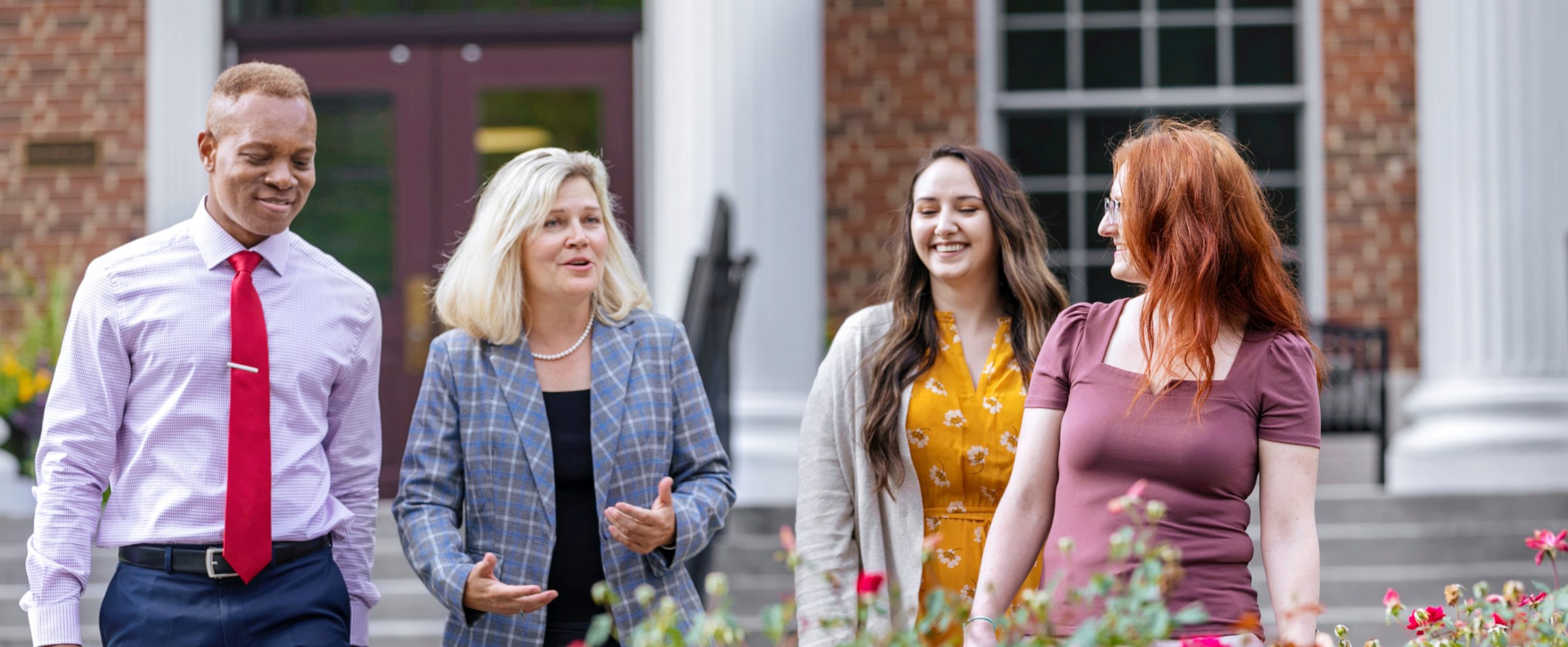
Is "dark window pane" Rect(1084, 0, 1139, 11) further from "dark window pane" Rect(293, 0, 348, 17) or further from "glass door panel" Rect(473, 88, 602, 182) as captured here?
"dark window pane" Rect(293, 0, 348, 17)

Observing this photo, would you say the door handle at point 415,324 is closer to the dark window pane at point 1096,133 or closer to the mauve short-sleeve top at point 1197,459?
the dark window pane at point 1096,133

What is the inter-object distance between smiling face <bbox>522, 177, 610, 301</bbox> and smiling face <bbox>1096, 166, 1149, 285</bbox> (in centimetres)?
95

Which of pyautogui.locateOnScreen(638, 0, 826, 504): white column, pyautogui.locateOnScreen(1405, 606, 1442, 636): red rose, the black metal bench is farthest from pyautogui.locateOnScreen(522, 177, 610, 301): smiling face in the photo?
pyautogui.locateOnScreen(638, 0, 826, 504): white column

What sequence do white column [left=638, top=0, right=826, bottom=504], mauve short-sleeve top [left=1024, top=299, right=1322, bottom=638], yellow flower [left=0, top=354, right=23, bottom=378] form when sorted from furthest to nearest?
1. yellow flower [left=0, top=354, right=23, bottom=378]
2. white column [left=638, top=0, right=826, bottom=504]
3. mauve short-sleeve top [left=1024, top=299, right=1322, bottom=638]

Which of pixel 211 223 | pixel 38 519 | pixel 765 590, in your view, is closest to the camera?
pixel 38 519

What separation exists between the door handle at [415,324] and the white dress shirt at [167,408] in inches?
195

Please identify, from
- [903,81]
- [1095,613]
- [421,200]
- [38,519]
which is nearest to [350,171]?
[421,200]

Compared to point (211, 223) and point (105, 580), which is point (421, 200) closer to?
point (105, 580)

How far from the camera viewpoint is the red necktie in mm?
2279

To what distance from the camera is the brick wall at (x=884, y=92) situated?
780 cm

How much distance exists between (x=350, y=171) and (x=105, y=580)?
276cm

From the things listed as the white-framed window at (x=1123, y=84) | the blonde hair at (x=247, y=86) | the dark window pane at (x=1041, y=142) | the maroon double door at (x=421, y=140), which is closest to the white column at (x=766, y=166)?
the maroon double door at (x=421, y=140)

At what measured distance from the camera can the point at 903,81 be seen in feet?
25.6

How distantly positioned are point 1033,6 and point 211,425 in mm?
6389
